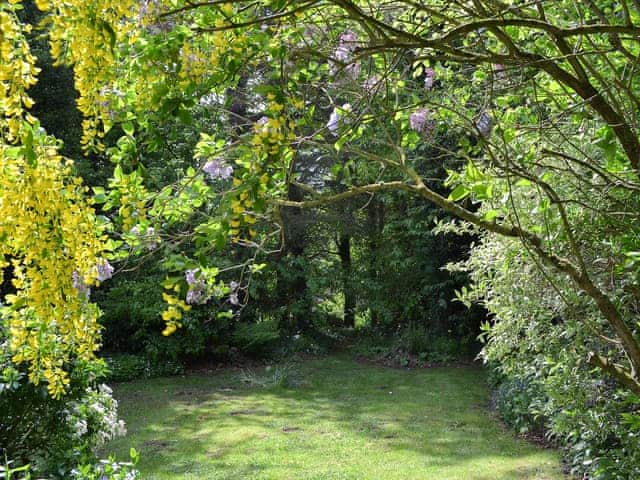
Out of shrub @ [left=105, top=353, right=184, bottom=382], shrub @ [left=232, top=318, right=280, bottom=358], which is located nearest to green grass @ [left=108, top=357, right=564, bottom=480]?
shrub @ [left=105, top=353, right=184, bottom=382]

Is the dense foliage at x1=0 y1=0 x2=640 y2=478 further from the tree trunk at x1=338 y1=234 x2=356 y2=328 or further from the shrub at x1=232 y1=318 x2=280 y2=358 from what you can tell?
the tree trunk at x1=338 y1=234 x2=356 y2=328

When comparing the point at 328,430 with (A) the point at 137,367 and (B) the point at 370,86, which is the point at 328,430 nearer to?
(A) the point at 137,367

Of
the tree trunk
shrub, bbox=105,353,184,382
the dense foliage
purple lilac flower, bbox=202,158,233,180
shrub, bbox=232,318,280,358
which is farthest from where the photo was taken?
the tree trunk

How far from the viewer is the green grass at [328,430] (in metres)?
5.43

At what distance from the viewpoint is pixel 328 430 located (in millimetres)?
6719

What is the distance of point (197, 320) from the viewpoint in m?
9.70

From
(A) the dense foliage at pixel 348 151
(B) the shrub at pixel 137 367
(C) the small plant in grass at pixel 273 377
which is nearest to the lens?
(A) the dense foliage at pixel 348 151

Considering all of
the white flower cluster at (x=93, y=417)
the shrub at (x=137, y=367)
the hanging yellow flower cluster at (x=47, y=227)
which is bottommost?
the shrub at (x=137, y=367)

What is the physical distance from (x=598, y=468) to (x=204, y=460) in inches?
130

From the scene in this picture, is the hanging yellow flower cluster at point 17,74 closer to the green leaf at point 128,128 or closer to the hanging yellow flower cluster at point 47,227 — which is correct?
the hanging yellow flower cluster at point 47,227

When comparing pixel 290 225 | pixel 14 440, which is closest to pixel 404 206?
pixel 290 225

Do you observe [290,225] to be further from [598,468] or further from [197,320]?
[598,468]

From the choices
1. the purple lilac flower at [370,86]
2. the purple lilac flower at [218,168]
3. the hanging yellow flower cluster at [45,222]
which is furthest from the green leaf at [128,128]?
the purple lilac flower at [370,86]

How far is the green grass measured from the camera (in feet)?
17.8
